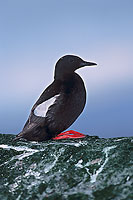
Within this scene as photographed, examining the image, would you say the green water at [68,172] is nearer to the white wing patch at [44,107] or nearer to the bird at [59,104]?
the bird at [59,104]

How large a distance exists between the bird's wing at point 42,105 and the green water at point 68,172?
552 mm

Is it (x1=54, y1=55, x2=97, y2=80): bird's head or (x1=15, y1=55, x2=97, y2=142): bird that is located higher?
(x1=54, y1=55, x2=97, y2=80): bird's head

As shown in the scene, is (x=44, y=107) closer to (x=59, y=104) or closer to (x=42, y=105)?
(x=42, y=105)

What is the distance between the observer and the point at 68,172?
362 cm

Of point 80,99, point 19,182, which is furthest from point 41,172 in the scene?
point 80,99

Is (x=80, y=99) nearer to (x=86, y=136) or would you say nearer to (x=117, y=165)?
(x=86, y=136)

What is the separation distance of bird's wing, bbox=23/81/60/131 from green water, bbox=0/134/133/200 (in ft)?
1.81

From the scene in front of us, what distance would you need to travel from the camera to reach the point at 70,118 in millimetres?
5117

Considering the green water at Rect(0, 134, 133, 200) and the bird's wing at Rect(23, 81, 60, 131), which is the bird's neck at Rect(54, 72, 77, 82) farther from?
the green water at Rect(0, 134, 133, 200)

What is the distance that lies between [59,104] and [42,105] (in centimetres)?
31

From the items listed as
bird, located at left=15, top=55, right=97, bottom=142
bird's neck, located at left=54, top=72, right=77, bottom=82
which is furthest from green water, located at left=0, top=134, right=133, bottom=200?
bird's neck, located at left=54, top=72, right=77, bottom=82

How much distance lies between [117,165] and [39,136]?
1.88 m

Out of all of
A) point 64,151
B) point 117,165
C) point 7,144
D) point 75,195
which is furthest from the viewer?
point 7,144

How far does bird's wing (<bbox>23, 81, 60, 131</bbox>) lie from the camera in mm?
5051
